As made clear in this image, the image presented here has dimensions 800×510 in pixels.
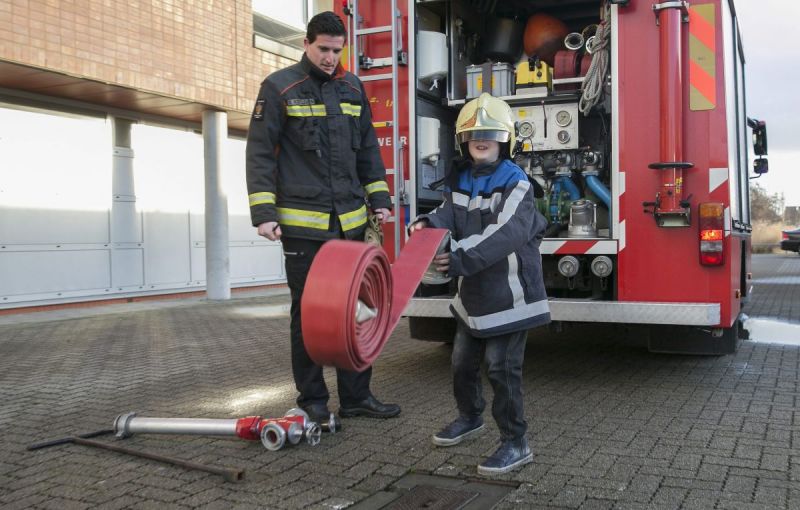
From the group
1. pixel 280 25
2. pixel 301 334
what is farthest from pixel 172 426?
pixel 280 25

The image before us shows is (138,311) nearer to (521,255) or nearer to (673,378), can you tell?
(673,378)

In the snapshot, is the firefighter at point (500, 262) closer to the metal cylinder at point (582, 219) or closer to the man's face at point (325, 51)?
the man's face at point (325, 51)

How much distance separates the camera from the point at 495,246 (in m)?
3.33

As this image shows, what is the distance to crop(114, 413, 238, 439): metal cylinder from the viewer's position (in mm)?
3914

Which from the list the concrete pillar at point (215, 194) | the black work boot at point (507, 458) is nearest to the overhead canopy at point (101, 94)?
the concrete pillar at point (215, 194)

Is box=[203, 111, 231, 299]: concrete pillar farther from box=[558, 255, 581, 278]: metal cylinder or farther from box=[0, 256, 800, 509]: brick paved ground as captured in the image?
box=[558, 255, 581, 278]: metal cylinder

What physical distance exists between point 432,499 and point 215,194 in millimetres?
10422

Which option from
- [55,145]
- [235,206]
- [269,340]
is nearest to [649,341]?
[269,340]

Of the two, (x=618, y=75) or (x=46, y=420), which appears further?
(x=618, y=75)

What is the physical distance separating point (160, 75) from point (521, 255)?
30.8 feet

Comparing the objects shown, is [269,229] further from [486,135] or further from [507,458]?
[507,458]

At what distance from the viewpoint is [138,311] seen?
11508 millimetres

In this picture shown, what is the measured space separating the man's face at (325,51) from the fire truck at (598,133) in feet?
3.52

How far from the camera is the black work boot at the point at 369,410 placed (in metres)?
4.46
